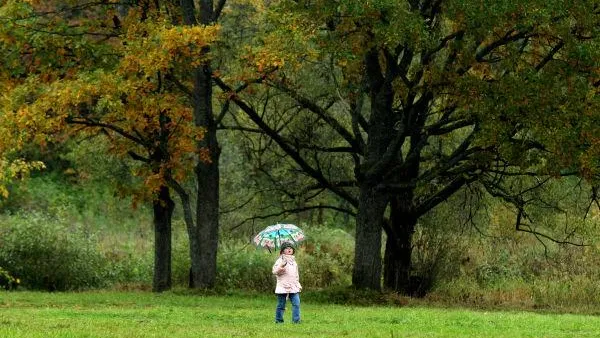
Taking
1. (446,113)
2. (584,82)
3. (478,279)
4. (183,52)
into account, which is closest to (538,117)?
(584,82)

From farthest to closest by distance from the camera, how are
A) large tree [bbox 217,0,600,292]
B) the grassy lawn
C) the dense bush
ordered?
1. the dense bush
2. large tree [bbox 217,0,600,292]
3. the grassy lawn

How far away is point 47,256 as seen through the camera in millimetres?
31406

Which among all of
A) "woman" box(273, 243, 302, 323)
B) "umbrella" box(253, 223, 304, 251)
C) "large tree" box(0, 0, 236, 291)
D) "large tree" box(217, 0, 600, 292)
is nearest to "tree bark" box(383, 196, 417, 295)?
"large tree" box(217, 0, 600, 292)

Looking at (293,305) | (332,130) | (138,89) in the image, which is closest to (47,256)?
(138,89)

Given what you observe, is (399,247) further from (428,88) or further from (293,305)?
(293,305)

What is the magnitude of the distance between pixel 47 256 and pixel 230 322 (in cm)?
1594

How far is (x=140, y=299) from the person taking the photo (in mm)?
23969

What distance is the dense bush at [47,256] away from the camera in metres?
31.0

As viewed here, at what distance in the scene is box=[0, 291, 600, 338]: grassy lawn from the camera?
45.9 ft

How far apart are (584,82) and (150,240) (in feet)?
73.9

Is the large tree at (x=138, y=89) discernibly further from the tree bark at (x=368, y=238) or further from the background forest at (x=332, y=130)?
the tree bark at (x=368, y=238)

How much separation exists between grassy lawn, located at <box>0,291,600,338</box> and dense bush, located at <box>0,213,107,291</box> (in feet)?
25.4

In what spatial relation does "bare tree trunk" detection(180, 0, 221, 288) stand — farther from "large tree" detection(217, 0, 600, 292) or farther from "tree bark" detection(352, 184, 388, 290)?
"tree bark" detection(352, 184, 388, 290)

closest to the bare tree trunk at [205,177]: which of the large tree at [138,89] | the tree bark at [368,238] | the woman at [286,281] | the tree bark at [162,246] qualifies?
the large tree at [138,89]
